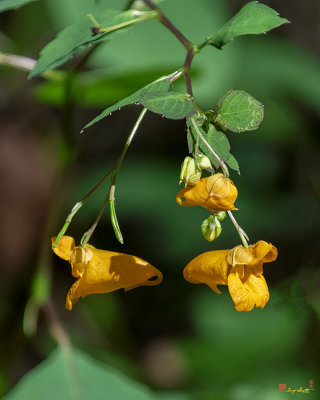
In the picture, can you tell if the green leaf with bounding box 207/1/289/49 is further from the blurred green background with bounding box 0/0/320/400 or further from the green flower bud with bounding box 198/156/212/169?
the blurred green background with bounding box 0/0/320/400

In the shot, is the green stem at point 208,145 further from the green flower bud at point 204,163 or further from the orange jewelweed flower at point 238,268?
the orange jewelweed flower at point 238,268

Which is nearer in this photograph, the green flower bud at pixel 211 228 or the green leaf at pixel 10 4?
the green flower bud at pixel 211 228

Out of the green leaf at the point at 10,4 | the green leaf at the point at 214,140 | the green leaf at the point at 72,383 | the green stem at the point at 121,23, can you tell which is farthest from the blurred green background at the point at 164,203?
the green leaf at the point at 214,140

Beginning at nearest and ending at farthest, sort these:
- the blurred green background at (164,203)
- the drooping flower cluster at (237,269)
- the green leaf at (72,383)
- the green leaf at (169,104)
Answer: the green leaf at (169,104) < the drooping flower cluster at (237,269) < the green leaf at (72,383) < the blurred green background at (164,203)

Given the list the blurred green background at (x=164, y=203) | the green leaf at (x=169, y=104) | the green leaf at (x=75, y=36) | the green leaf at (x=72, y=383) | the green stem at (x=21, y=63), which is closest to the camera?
the green leaf at (x=169, y=104)

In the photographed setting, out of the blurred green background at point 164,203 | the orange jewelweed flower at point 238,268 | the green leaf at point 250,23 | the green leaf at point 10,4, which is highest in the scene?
the green leaf at point 10,4

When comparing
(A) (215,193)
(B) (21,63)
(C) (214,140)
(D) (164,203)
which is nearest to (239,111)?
(C) (214,140)

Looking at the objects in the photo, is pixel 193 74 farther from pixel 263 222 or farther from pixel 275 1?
pixel 275 1
